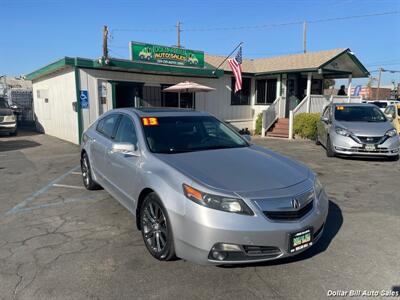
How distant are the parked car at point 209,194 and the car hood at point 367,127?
5652mm

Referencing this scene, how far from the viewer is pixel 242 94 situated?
1855 centimetres

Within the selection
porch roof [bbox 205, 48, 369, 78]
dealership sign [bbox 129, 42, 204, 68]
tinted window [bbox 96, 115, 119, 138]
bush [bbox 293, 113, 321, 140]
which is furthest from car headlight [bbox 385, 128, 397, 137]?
dealership sign [bbox 129, 42, 204, 68]

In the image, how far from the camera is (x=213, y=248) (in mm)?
2795

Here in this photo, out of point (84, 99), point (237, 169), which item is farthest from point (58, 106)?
point (237, 169)

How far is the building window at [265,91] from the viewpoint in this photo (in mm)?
18828

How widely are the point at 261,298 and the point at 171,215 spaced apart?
1.06 metres

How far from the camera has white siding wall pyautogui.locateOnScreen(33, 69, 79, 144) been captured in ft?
42.3

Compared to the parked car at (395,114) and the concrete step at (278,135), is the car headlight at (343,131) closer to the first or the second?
the parked car at (395,114)

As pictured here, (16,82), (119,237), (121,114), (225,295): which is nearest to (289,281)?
(225,295)

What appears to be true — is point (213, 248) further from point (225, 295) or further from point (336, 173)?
point (336, 173)

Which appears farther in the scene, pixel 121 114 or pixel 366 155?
pixel 366 155

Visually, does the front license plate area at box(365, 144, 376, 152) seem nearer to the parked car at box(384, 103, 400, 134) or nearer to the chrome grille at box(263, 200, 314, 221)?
the parked car at box(384, 103, 400, 134)

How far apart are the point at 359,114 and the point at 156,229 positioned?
8.64 meters

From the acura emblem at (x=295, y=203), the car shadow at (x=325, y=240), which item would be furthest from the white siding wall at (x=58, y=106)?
the acura emblem at (x=295, y=203)
